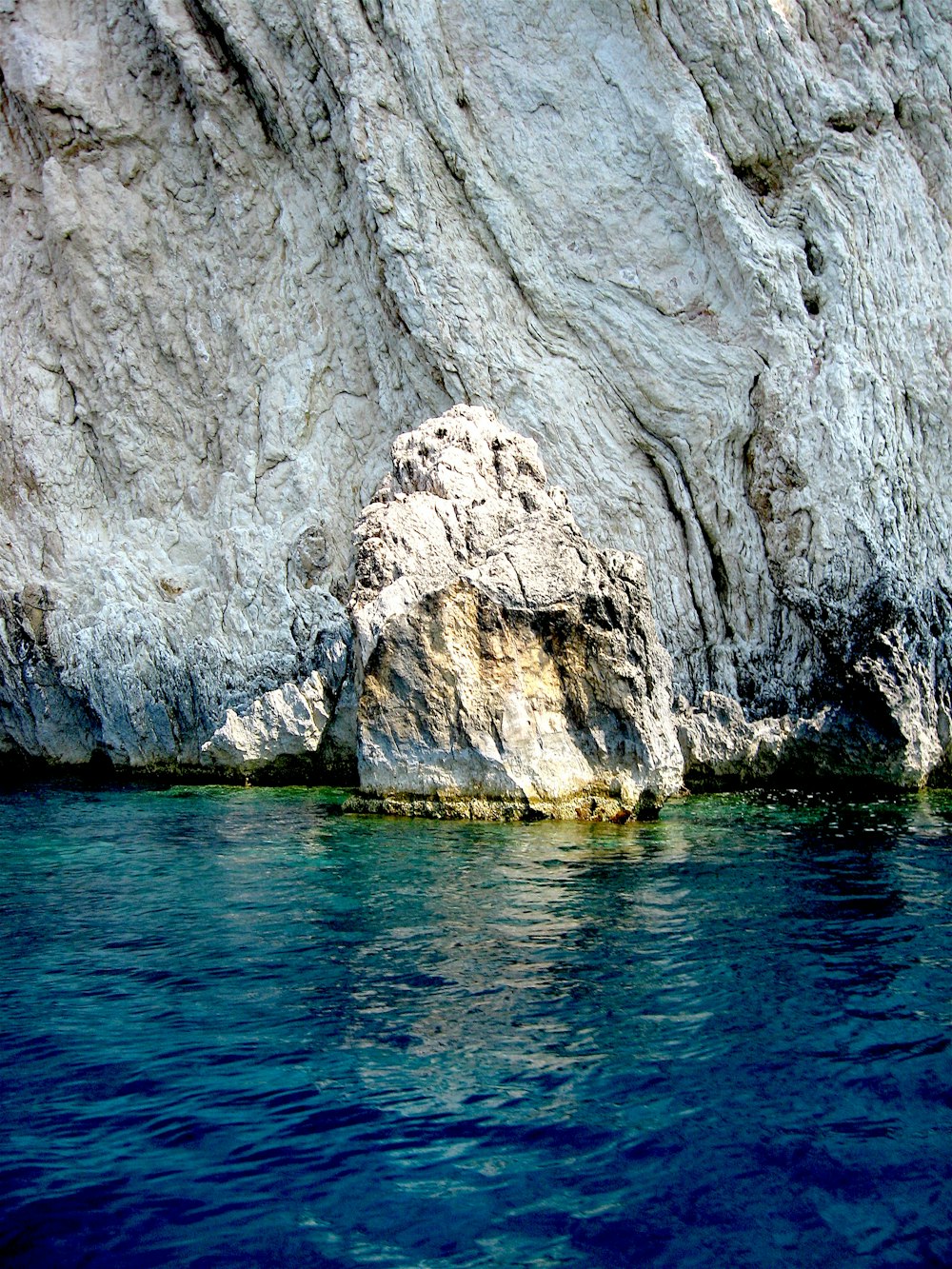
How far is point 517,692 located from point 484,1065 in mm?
8910

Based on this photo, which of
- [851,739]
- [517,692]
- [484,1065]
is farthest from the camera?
[851,739]

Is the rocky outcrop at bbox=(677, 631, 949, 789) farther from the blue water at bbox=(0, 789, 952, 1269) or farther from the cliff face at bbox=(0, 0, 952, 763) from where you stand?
the blue water at bbox=(0, 789, 952, 1269)

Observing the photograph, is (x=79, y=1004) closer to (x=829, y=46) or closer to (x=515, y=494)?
(x=515, y=494)

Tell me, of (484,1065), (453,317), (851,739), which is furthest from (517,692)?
(453,317)

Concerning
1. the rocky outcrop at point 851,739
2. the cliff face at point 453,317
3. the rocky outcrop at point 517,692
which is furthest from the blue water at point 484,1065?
the cliff face at point 453,317

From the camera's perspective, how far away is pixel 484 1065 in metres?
6.48

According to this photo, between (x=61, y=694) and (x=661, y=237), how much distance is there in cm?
1596

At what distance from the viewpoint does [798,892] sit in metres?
10.5

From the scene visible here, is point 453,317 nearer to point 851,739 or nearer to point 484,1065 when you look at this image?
point 851,739

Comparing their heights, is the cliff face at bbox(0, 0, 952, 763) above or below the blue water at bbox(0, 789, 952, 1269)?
above

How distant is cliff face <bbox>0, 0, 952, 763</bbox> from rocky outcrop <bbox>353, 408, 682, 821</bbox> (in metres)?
4.27

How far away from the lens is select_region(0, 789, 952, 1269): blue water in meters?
4.92

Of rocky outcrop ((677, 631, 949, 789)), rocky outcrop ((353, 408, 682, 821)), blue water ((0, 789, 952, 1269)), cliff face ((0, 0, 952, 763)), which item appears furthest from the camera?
cliff face ((0, 0, 952, 763))

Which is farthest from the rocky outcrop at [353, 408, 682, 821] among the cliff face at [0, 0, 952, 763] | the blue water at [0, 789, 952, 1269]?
the cliff face at [0, 0, 952, 763]
